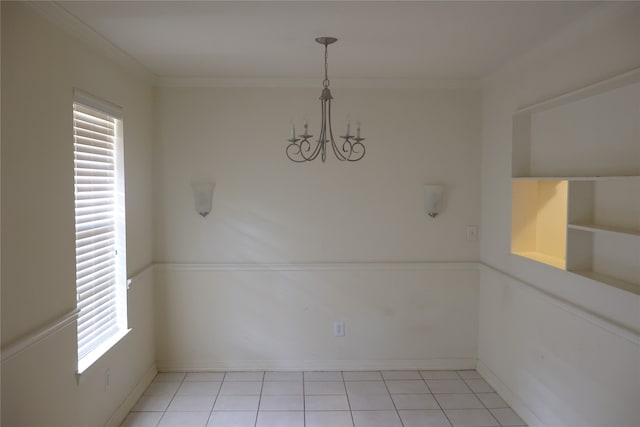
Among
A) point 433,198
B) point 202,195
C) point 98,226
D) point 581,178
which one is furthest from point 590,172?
point 98,226

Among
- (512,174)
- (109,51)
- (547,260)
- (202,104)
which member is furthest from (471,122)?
(109,51)

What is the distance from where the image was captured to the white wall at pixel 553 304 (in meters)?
2.18

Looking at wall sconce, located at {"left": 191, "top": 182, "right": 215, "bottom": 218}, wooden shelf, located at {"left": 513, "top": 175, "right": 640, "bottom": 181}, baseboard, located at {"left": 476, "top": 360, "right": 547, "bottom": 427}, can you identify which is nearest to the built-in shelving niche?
wooden shelf, located at {"left": 513, "top": 175, "right": 640, "bottom": 181}

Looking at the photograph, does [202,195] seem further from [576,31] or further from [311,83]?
[576,31]

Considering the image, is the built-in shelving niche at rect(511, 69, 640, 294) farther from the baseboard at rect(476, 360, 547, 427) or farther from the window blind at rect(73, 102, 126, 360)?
the window blind at rect(73, 102, 126, 360)

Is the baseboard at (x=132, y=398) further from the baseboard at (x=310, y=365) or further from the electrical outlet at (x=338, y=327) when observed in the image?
the electrical outlet at (x=338, y=327)

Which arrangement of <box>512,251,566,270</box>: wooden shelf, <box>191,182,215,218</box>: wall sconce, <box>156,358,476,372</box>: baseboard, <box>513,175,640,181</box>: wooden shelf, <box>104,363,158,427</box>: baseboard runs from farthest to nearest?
<box>156,358,476,372</box>: baseboard
<box>191,182,215,218</box>: wall sconce
<box>104,363,158,427</box>: baseboard
<box>512,251,566,270</box>: wooden shelf
<box>513,175,640,181</box>: wooden shelf

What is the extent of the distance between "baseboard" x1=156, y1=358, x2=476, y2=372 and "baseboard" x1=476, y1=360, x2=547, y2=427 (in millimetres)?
188

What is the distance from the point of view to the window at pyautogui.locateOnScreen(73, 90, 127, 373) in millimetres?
2566

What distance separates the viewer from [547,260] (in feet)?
9.60

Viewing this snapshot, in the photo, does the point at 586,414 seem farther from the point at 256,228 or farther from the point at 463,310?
the point at 256,228

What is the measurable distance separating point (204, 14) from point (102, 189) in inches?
49.4

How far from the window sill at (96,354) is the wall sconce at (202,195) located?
41.5 inches

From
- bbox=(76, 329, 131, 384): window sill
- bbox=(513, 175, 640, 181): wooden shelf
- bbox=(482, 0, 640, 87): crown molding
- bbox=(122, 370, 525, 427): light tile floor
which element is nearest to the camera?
bbox=(513, 175, 640, 181): wooden shelf
